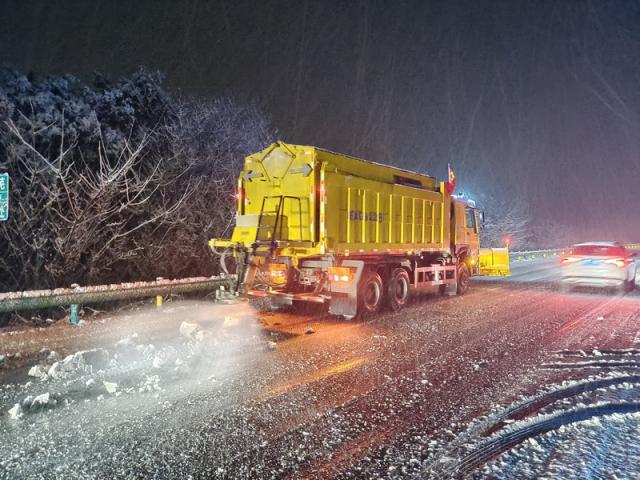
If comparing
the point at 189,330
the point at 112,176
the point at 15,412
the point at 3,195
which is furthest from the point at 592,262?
the point at 3,195

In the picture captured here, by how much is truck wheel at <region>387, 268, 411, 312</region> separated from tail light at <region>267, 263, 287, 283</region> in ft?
8.81

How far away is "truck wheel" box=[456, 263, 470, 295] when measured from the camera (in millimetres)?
14023

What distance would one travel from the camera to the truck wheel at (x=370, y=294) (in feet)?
32.6

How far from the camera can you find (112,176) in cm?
1127

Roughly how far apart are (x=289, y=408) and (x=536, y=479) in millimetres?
2332

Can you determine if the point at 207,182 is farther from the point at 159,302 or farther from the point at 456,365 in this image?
the point at 456,365

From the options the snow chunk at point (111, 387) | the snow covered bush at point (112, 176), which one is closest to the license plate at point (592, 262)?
the snow covered bush at point (112, 176)

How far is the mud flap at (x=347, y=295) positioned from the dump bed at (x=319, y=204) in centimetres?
35

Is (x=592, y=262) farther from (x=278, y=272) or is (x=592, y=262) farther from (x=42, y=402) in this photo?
(x=42, y=402)

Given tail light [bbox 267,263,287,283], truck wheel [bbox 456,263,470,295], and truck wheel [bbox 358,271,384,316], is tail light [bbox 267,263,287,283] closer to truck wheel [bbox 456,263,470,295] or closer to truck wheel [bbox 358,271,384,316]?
truck wheel [bbox 358,271,384,316]

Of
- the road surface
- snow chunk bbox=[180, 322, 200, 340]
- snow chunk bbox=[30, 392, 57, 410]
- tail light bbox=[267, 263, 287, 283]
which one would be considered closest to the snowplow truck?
tail light bbox=[267, 263, 287, 283]

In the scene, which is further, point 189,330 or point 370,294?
point 370,294

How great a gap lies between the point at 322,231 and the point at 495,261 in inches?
448

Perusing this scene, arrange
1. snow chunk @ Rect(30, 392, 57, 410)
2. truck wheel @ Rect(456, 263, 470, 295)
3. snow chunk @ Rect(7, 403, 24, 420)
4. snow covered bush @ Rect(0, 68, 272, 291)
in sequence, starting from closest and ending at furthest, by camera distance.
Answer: snow chunk @ Rect(7, 403, 24, 420) < snow chunk @ Rect(30, 392, 57, 410) < snow covered bush @ Rect(0, 68, 272, 291) < truck wheel @ Rect(456, 263, 470, 295)
